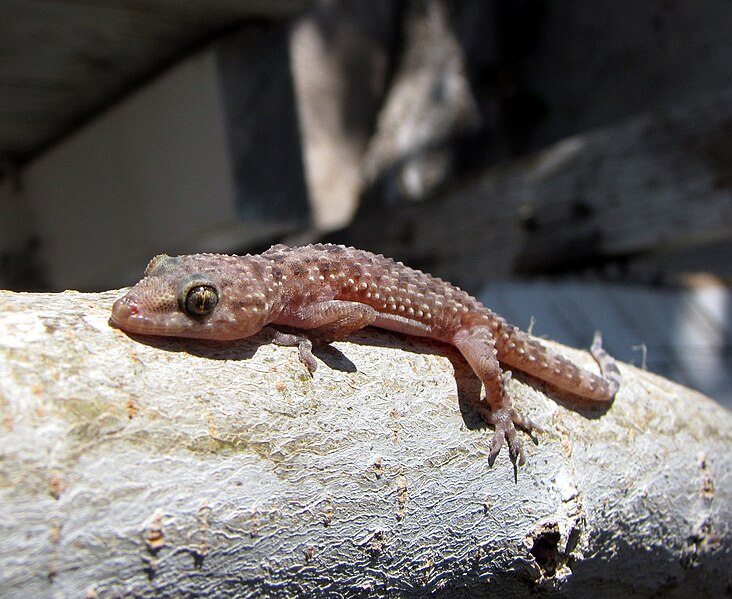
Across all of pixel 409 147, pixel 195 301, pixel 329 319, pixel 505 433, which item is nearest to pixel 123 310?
pixel 195 301

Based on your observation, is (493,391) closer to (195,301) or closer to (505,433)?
(505,433)

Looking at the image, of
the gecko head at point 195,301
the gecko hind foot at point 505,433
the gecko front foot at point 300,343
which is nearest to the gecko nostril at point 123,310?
the gecko head at point 195,301

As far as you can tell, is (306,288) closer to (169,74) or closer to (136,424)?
(136,424)

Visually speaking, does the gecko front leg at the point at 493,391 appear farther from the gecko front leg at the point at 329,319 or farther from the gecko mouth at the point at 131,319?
the gecko mouth at the point at 131,319

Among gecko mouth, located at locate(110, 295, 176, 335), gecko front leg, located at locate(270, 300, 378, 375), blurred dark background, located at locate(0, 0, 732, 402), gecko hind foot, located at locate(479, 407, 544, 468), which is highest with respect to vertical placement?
blurred dark background, located at locate(0, 0, 732, 402)

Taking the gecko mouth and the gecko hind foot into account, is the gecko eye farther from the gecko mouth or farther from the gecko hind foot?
the gecko hind foot

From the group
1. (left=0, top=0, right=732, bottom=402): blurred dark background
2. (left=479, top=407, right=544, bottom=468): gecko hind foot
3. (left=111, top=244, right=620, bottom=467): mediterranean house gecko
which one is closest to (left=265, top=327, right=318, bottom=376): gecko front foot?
(left=111, top=244, right=620, bottom=467): mediterranean house gecko
